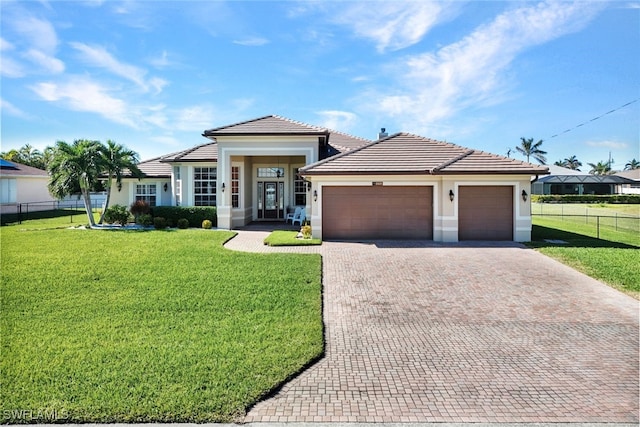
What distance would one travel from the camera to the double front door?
22531 mm

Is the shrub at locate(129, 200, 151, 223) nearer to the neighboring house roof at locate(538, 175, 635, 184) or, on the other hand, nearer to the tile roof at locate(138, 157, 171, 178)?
the tile roof at locate(138, 157, 171, 178)

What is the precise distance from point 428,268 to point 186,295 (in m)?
6.67

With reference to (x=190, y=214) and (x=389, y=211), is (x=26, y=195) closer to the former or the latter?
(x=190, y=214)

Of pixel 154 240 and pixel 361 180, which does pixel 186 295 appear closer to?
pixel 154 240

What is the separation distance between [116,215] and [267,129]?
9198 mm

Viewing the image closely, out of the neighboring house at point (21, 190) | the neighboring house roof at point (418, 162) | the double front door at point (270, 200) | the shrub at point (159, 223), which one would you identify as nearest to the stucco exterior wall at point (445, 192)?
the neighboring house roof at point (418, 162)

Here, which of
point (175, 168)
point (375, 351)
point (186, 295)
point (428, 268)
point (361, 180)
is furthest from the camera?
point (175, 168)

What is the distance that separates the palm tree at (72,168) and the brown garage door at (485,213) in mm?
17005

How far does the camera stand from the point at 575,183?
54844 mm

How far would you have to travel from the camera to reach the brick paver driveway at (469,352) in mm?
4367

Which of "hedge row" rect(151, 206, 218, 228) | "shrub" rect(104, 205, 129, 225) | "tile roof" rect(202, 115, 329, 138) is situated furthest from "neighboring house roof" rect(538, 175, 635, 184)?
"shrub" rect(104, 205, 129, 225)

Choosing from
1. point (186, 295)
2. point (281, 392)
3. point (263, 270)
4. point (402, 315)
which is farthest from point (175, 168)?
point (281, 392)

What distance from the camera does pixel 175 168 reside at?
20672 mm

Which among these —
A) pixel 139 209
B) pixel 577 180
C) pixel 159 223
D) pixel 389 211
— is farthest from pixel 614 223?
pixel 577 180
